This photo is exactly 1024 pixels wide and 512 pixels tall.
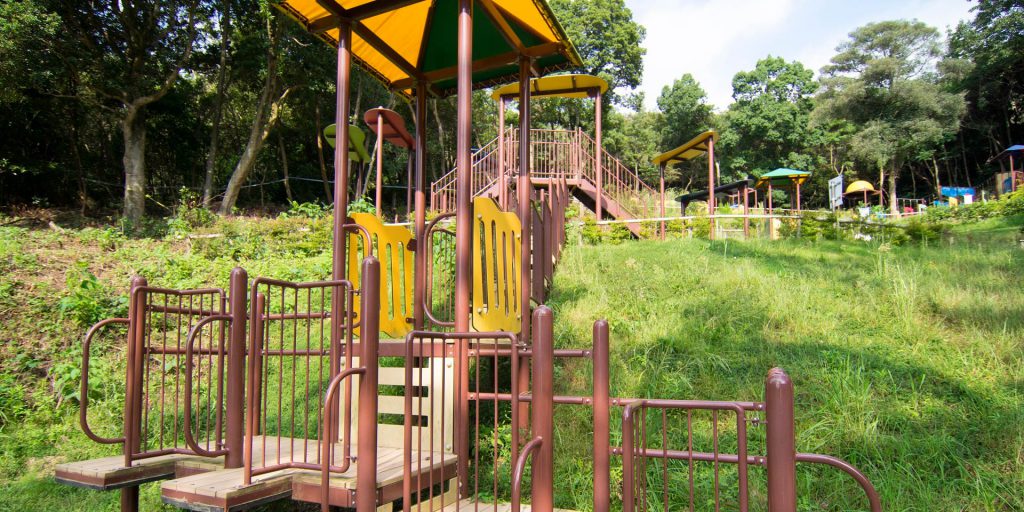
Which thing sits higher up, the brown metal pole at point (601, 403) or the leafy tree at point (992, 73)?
the leafy tree at point (992, 73)

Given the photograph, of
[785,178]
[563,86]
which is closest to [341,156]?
[563,86]

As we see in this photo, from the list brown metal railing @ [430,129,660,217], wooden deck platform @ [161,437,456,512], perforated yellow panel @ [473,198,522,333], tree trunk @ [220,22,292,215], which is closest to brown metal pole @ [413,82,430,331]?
perforated yellow panel @ [473,198,522,333]

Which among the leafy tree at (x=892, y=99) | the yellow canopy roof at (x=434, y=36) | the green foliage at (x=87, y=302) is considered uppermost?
the leafy tree at (x=892, y=99)

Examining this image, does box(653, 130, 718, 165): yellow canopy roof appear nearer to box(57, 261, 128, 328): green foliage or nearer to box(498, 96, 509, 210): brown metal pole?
box(498, 96, 509, 210): brown metal pole

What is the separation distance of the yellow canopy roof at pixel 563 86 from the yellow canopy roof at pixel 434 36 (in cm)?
648

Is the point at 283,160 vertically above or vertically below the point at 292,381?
above

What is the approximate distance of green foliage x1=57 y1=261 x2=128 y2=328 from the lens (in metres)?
7.07

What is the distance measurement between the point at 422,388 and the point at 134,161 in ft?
55.8

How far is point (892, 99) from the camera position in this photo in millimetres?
37969

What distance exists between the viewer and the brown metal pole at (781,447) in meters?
1.77

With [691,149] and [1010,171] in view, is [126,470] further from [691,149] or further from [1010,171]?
[1010,171]

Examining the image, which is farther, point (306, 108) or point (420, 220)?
point (306, 108)

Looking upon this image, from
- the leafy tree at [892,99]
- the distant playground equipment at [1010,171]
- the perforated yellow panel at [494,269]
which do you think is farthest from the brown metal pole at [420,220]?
the leafy tree at [892,99]

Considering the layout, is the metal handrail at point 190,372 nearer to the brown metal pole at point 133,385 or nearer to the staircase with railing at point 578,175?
the brown metal pole at point 133,385
